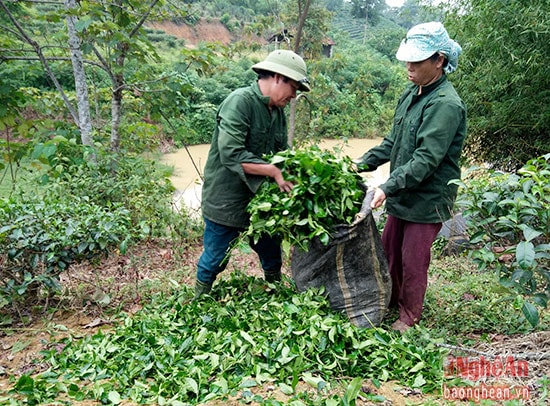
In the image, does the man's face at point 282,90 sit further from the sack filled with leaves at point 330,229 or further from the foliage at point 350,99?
the foliage at point 350,99

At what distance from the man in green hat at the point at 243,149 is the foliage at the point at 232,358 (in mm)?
436

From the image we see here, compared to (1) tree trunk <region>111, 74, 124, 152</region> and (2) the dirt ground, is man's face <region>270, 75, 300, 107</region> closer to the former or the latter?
(2) the dirt ground

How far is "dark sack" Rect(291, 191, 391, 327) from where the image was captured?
2.55 meters

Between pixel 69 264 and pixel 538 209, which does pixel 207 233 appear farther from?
pixel 538 209

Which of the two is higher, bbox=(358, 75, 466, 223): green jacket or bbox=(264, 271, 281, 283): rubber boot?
bbox=(358, 75, 466, 223): green jacket

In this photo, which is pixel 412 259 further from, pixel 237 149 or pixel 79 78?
pixel 79 78

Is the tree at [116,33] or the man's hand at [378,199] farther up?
the tree at [116,33]

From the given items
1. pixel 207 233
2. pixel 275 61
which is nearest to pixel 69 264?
pixel 207 233

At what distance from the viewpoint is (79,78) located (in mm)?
4281

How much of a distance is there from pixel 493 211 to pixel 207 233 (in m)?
1.62

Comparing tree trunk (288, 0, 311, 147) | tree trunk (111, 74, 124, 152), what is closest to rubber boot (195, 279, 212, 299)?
tree trunk (111, 74, 124, 152)

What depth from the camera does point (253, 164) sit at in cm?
252

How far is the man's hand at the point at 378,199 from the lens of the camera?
7.93 ft

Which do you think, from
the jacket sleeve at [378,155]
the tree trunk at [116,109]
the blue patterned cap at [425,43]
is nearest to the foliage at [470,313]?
the jacket sleeve at [378,155]
